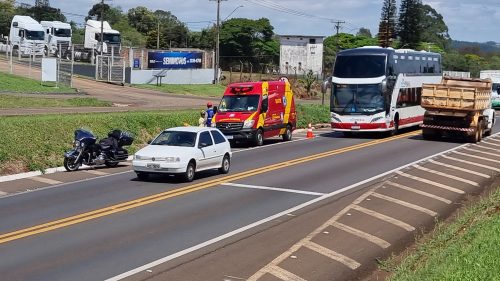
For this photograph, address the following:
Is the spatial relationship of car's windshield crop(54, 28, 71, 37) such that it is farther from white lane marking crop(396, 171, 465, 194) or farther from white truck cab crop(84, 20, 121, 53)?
white lane marking crop(396, 171, 465, 194)

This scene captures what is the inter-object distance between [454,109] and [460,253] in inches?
926

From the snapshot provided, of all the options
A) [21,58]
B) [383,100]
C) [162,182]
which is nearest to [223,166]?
[162,182]

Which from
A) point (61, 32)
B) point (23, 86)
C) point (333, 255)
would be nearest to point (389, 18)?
point (61, 32)

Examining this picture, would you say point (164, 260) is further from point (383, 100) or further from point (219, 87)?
point (219, 87)

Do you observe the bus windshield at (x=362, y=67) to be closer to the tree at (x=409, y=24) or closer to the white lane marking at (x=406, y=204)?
the white lane marking at (x=406, y=204)

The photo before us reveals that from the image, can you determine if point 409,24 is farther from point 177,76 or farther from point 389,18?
point 177,76

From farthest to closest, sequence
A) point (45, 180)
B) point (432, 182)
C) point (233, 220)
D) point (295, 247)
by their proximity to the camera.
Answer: point (432, 182)
point (45, 180)
point (233, 220)
point (295, 247)

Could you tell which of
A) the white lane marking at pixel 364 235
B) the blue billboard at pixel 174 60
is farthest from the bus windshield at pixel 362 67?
the blue billboard at pixel 174 60

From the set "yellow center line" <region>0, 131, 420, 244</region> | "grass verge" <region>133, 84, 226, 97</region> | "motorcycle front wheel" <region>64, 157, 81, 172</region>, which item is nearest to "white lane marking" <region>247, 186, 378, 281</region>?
"yellow center line" <region>0, 131, 420, 244</region>

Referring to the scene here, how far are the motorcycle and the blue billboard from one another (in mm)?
42167

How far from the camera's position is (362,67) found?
34.9 meters

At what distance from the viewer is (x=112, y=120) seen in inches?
1168

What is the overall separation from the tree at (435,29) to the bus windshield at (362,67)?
112 meters

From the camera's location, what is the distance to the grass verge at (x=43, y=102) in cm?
3828
